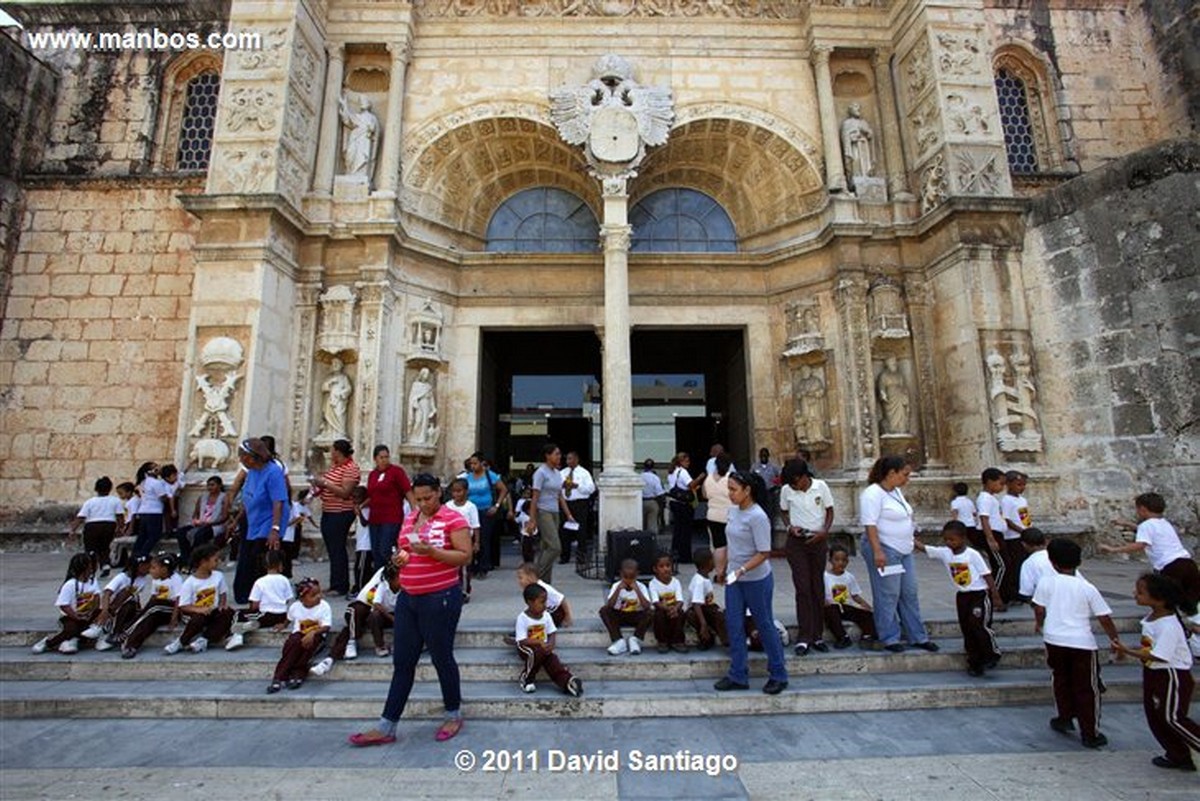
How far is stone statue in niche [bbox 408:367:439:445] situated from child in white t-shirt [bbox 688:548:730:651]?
715 centimetres

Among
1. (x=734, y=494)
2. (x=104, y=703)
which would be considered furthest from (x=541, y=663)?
(x=104, y=703)

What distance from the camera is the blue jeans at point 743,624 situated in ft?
14.1

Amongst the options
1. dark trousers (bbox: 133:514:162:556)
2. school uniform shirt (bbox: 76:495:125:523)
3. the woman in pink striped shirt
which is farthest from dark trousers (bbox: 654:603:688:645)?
school uniform shirt (bbox: 76:495:125:523)

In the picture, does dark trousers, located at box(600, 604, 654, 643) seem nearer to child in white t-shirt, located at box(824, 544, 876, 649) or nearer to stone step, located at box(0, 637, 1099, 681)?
stone step, located at box(0, 637, 1099, 681)

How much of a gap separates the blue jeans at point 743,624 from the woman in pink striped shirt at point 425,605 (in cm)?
206

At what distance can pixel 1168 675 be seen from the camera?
336cm

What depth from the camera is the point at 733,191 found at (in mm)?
→ 13438

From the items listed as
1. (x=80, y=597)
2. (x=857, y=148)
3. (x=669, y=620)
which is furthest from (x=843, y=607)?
(x=857, y=148)

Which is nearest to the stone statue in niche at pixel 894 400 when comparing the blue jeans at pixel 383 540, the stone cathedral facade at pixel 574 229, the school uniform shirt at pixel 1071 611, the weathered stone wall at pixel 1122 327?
the stone cathedral facade at pixel 574 229

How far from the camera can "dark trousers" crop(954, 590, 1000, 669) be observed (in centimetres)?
462

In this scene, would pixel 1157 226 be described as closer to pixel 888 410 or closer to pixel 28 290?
pixel 888 410

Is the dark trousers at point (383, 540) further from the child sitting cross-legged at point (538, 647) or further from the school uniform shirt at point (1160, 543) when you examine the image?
the school uniform shirt at point (1160, 543)

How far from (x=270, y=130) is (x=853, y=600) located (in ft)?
37.8

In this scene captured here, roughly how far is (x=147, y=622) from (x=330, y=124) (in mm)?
9855
